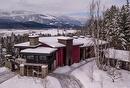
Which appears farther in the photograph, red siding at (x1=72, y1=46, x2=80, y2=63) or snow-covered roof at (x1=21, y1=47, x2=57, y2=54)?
red siding at (x1=72, y1=46, x2=80, y2=63)

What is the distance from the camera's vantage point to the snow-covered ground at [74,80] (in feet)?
98.2

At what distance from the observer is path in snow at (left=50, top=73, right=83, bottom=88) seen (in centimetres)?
3051

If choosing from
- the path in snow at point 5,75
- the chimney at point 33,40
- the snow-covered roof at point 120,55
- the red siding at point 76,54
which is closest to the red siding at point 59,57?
the red siding at point 76,54

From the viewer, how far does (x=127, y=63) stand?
4325 cm

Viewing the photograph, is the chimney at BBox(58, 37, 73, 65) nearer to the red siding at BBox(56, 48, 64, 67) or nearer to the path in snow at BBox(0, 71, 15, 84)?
the red siding at BBox(56, 48, 64, 67)

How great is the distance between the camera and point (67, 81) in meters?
32.2

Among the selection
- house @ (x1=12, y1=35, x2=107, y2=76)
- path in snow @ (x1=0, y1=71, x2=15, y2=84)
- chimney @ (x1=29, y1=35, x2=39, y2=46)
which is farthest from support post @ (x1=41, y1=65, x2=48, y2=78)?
chimney @ (x1=29, y1=35, x2=39, y2=46)

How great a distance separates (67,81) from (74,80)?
51.9 inches

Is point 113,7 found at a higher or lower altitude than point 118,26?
higher

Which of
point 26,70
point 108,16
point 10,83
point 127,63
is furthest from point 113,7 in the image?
point 10,83

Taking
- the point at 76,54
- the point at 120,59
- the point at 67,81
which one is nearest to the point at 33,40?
the point at 67,81

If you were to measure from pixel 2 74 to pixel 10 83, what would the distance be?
17.7 ft

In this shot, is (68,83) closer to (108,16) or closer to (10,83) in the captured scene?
(10,83)

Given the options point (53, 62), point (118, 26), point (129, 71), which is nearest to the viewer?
point (53, 62)
